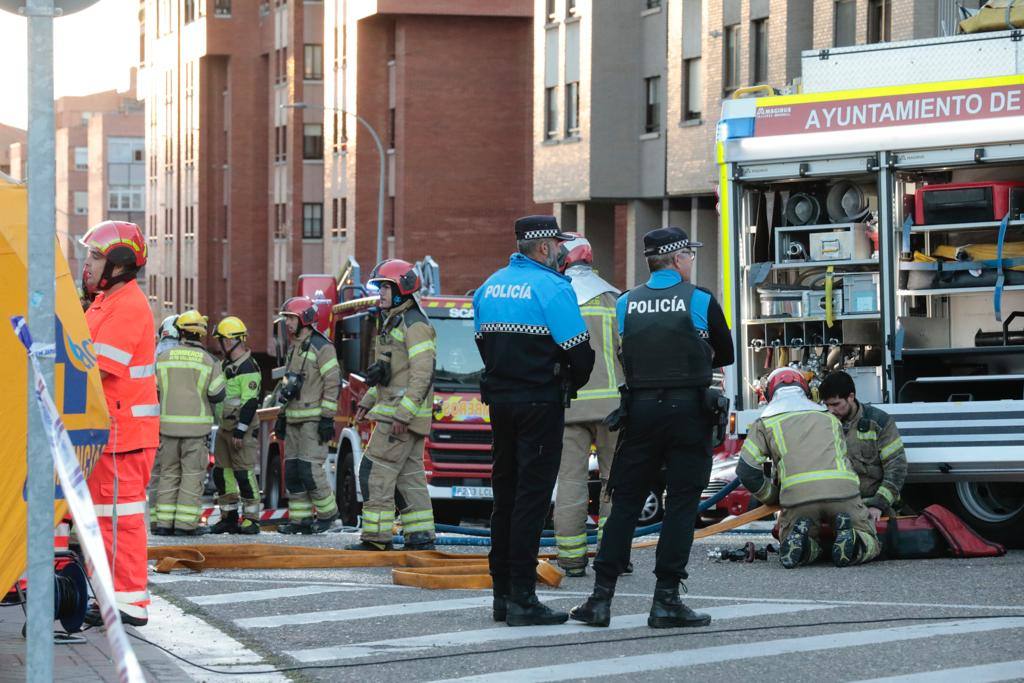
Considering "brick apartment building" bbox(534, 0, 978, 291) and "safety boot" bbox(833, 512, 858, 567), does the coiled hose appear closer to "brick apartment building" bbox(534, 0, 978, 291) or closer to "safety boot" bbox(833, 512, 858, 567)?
"safety boot" bbox(833, 512, 858, 567)

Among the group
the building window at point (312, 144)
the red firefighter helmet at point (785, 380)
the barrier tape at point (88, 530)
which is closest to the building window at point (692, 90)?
the red firefighter helmet at point (785, 380)

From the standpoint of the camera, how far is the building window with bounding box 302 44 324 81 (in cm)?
6794

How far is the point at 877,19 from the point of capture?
34031mm

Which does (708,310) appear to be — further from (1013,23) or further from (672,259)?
(1013,23)

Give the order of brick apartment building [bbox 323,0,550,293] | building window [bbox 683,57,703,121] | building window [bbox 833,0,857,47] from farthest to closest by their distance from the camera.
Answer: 1. brick apartment building [bbox 323,0,550,293]
2. building window [bbox 683,57,703,121]
3. building window [bbox 833,0,857,47]

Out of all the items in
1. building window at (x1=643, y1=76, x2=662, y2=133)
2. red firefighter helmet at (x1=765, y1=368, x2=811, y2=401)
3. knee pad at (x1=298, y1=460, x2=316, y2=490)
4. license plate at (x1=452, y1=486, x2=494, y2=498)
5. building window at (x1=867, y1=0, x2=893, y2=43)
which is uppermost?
building window at (x1=867, y1=0, x2=893, y2=43)

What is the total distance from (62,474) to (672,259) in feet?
15.5

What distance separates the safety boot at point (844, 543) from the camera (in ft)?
37.8

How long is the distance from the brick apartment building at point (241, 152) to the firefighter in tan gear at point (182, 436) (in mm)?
51824

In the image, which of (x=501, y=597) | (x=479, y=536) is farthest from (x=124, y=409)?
(x=479, y=536)

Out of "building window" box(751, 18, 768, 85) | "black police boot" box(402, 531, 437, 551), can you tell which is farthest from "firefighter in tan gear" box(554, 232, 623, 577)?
"building window" box(751, 18, 768, 85)

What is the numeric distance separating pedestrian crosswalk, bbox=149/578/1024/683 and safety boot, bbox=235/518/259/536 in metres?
5.10

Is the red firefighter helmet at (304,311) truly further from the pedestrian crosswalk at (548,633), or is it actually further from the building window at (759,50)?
the building window at (759,50)

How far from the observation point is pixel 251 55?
75.0m
